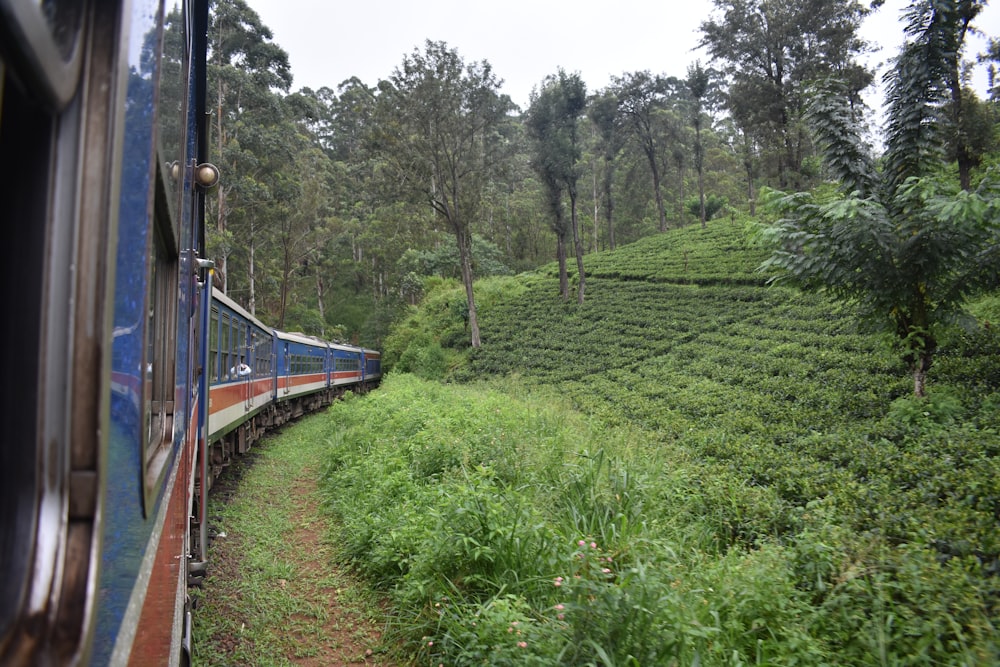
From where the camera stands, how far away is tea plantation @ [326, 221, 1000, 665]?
3.23m

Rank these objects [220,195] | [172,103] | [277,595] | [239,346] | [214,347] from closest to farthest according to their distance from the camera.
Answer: [172,103] < [277,595] < [214,347] < [239,346] < [220,195]

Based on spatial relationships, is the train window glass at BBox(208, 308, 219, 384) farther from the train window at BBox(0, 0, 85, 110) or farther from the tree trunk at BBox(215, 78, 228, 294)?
the tree trunk at BBox(215, 78, 228, 294)

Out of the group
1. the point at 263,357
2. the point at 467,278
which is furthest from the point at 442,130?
the point at 263,357

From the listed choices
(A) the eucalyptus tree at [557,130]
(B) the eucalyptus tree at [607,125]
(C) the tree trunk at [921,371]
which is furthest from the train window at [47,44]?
(B) the eucalyptus tree at [607,125]

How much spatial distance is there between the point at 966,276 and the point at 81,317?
368 inches

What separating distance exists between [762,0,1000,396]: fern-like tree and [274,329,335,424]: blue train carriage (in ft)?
32.0

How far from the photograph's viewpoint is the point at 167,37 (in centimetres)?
154

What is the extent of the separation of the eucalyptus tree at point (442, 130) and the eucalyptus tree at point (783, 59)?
933 centimetres

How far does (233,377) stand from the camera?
8.18 m

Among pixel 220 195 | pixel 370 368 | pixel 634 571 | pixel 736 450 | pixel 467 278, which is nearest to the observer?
pixel 634 571

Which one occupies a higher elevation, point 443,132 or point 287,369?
point 443,132

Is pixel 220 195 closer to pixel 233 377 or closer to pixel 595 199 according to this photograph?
pixel 233 377

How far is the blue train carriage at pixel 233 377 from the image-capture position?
688 centimetres

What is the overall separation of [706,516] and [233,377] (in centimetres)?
618
